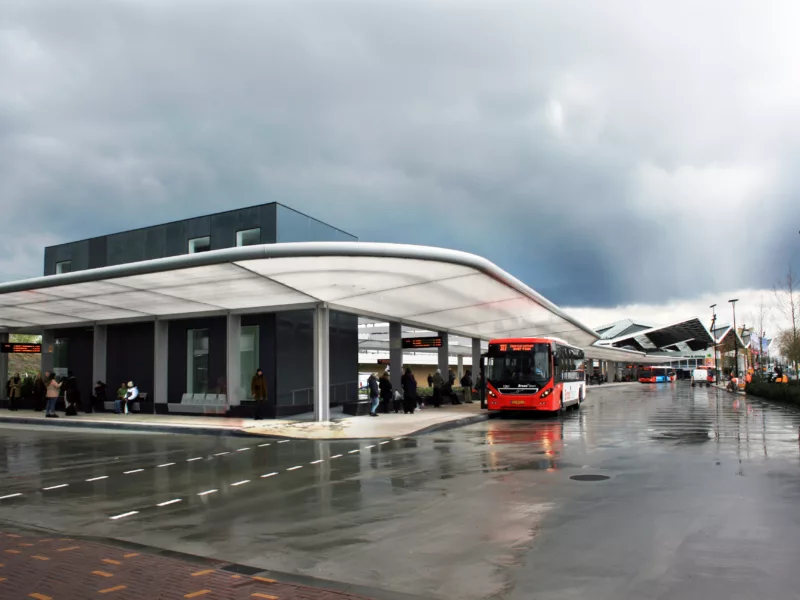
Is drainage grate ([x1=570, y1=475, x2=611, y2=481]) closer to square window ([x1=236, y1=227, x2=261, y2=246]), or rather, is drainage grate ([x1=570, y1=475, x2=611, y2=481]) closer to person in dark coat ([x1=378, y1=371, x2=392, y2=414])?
person in dark coat ([x1=378, y1=371, x2=392, y2=414])

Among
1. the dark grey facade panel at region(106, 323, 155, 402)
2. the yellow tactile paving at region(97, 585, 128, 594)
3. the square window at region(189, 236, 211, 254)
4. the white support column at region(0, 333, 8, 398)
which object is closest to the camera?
the yellow tactile paving at region(97, 585, 128, 594)

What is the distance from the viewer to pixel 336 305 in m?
23.4

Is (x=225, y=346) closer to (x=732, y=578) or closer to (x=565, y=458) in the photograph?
(x=565, y=458)

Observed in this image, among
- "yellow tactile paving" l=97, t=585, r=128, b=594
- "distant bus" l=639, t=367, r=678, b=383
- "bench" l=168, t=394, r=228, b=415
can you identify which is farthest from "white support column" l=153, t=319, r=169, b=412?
"distant bus" l=639, t=367, r=678, b=383

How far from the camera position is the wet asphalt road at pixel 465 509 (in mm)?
5762

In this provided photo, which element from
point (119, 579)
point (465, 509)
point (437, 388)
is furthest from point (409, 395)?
point (119, 579)

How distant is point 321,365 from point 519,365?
26.3 ft

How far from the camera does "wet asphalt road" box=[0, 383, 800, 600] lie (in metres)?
5.76

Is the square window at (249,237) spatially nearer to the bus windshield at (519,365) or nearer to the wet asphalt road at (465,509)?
the bus windshield at (519,365)

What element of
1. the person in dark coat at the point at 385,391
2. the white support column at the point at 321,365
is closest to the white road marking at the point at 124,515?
the white support column at the point at 321,365

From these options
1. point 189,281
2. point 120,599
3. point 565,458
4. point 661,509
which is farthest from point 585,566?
point 189,281

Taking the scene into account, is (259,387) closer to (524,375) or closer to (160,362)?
(160,362)

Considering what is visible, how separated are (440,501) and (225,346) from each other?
1852 centimetres

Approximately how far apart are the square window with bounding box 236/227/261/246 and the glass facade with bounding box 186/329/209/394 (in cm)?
385
